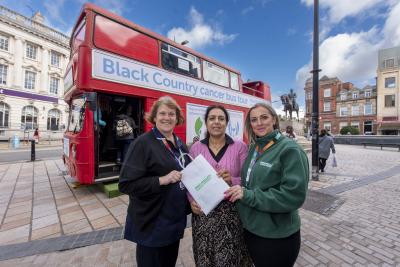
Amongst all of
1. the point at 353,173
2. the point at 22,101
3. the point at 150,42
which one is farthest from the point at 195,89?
the point at 22,101

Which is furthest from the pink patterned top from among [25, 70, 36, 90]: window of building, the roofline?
[25, 70, 36, 90]: window of building

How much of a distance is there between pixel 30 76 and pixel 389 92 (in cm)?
5922

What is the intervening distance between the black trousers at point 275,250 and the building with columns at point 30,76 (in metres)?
32.6

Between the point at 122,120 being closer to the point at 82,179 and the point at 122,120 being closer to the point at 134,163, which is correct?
the point at 82,179

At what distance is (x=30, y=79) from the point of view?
29.5 meters

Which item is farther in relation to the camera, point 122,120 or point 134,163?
point 122,120

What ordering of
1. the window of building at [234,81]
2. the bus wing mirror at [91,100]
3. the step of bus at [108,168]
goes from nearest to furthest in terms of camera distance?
the bus wing mirror at [91,100], the step of bus at [108,168], the window of building at [234,81]

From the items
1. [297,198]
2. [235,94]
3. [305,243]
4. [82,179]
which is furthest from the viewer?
[235,94]

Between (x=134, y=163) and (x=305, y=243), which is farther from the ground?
(x=134, y=163)

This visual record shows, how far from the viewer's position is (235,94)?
8.09 meters

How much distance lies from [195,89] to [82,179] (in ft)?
12.7

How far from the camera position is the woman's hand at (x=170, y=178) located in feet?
5.26

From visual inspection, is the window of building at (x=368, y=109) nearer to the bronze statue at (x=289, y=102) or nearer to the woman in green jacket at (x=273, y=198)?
the bronze statue at (x=289, y=102)

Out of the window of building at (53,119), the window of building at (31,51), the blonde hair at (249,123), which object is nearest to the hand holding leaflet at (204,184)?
the blonde hair at (249,123)
